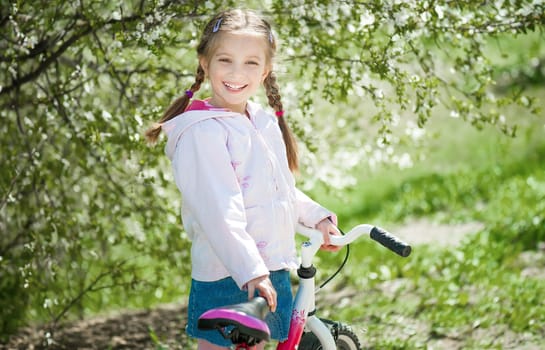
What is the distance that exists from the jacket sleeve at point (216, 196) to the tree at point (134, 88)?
3.04ft

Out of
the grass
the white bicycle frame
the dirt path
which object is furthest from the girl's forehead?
the grass

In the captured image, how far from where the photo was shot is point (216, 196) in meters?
2.58

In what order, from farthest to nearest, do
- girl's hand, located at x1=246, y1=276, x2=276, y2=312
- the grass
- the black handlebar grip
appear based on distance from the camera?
1. the grass
2. the black handlebar grip
3. girl's hand, located at x1=246, y1=276, x2=276, y2=312

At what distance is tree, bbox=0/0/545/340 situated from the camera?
3.79 m

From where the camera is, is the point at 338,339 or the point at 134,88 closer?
the point at 338,339

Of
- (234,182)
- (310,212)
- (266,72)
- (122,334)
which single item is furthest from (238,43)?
(122,334)

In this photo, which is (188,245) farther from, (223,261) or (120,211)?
(223,261)

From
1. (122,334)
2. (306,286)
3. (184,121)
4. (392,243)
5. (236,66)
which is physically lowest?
(122,334)

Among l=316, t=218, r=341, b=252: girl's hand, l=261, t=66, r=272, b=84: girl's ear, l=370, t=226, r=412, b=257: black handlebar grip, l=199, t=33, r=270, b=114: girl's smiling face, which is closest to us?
l=370, t=226, r=412, b=257: black handlebar grip

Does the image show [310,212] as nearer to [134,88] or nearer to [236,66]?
[236,66]

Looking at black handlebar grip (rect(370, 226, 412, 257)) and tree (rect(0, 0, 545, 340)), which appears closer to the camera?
black handlebar grip (rect(370, 226, 412, 257))

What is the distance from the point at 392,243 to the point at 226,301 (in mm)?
603

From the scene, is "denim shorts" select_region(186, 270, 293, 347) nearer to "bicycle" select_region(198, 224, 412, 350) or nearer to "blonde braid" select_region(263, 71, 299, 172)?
"bicycle" select_region(198, 224, 412, 350)

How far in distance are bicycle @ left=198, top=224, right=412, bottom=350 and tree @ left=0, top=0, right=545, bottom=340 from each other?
1.06 m
